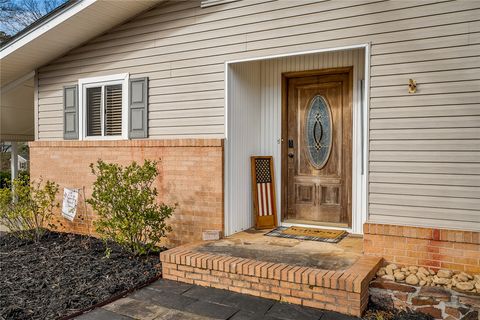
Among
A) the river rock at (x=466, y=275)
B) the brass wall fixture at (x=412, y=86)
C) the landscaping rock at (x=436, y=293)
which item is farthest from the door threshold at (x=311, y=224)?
the brass wall fixture at (x=412, y=86)

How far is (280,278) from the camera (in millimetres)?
3508

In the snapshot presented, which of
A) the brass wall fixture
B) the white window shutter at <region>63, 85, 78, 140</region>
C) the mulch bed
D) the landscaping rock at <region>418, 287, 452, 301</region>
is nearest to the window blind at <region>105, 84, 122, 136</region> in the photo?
the white window shutter at <region>63, 85, 78, 140</region>

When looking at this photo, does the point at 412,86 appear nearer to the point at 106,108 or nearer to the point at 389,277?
the point at 389,277

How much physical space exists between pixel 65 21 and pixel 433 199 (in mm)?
5393

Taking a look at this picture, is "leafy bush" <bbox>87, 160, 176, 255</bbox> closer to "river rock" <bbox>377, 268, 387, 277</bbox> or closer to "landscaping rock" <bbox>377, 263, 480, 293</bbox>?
"river rock" <bbox>377, 268, 387, 277</bbox>

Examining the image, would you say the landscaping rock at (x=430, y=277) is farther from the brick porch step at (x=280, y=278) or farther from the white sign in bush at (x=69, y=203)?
the white sign in bush at (x=69, y=203)

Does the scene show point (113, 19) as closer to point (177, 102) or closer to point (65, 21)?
point (65, 21)

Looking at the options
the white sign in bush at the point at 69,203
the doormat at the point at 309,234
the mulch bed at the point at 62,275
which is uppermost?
the white sign in bush at the point at 69,203

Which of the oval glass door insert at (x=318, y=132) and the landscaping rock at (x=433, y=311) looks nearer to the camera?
the landscaping rock at (x=433, y=311)

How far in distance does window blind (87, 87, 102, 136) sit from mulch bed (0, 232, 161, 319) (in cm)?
183

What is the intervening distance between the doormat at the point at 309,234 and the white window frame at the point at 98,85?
2.82 metres

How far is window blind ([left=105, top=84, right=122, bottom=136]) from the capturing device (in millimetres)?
6078

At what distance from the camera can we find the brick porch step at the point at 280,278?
3.23 meters

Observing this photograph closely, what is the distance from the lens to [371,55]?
403 cm
